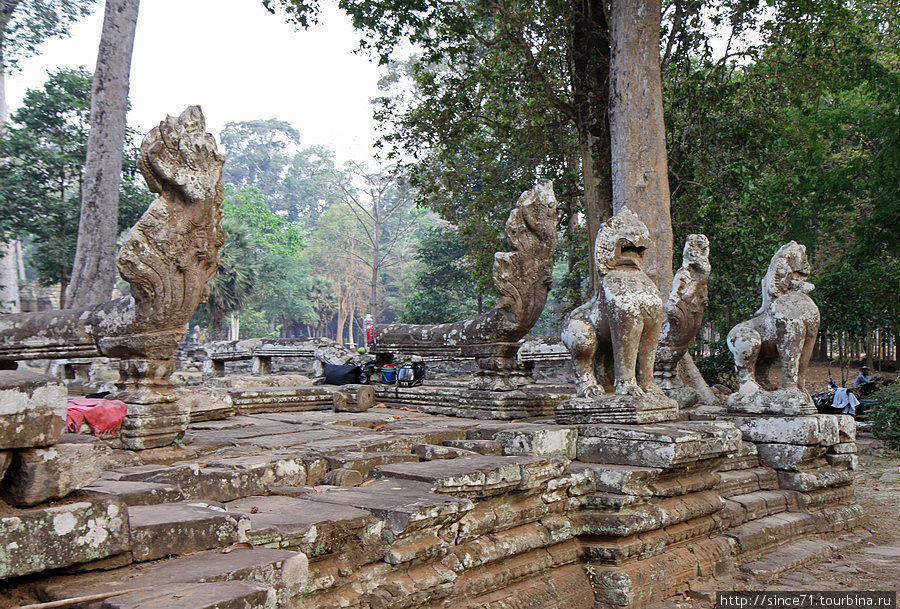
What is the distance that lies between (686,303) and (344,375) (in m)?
3.70

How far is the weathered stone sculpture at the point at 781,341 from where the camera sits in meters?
6.13

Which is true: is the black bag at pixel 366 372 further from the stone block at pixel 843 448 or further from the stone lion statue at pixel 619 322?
the stone block at pixel 843 448

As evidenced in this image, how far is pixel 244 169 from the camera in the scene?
6128cm

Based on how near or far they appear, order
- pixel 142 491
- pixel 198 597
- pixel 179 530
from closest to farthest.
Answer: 1. pixel 198 597
2. pixel 179 530
3. pixel 142 491

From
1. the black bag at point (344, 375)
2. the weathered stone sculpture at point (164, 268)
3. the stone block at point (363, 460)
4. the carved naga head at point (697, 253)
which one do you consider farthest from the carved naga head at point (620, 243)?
the black bag at point (344, 375)

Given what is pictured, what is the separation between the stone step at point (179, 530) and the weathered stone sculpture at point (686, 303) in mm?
4861

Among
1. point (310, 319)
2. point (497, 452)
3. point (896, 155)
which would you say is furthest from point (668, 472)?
point (310, 319)

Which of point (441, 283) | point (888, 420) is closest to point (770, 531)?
point (888, 420)

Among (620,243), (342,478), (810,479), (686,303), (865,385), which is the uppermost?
(620,243)

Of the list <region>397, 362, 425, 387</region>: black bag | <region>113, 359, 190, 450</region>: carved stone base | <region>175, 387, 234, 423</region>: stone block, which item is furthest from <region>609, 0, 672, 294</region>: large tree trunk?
<region>113, 359, 190, 450</region>: carved stone base

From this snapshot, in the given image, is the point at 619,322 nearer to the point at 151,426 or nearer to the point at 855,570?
the point at 855,570

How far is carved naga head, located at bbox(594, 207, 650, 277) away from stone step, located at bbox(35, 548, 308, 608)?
3300 millimetres

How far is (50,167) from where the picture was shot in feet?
51.0

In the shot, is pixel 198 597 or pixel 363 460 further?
pixel 363 460
